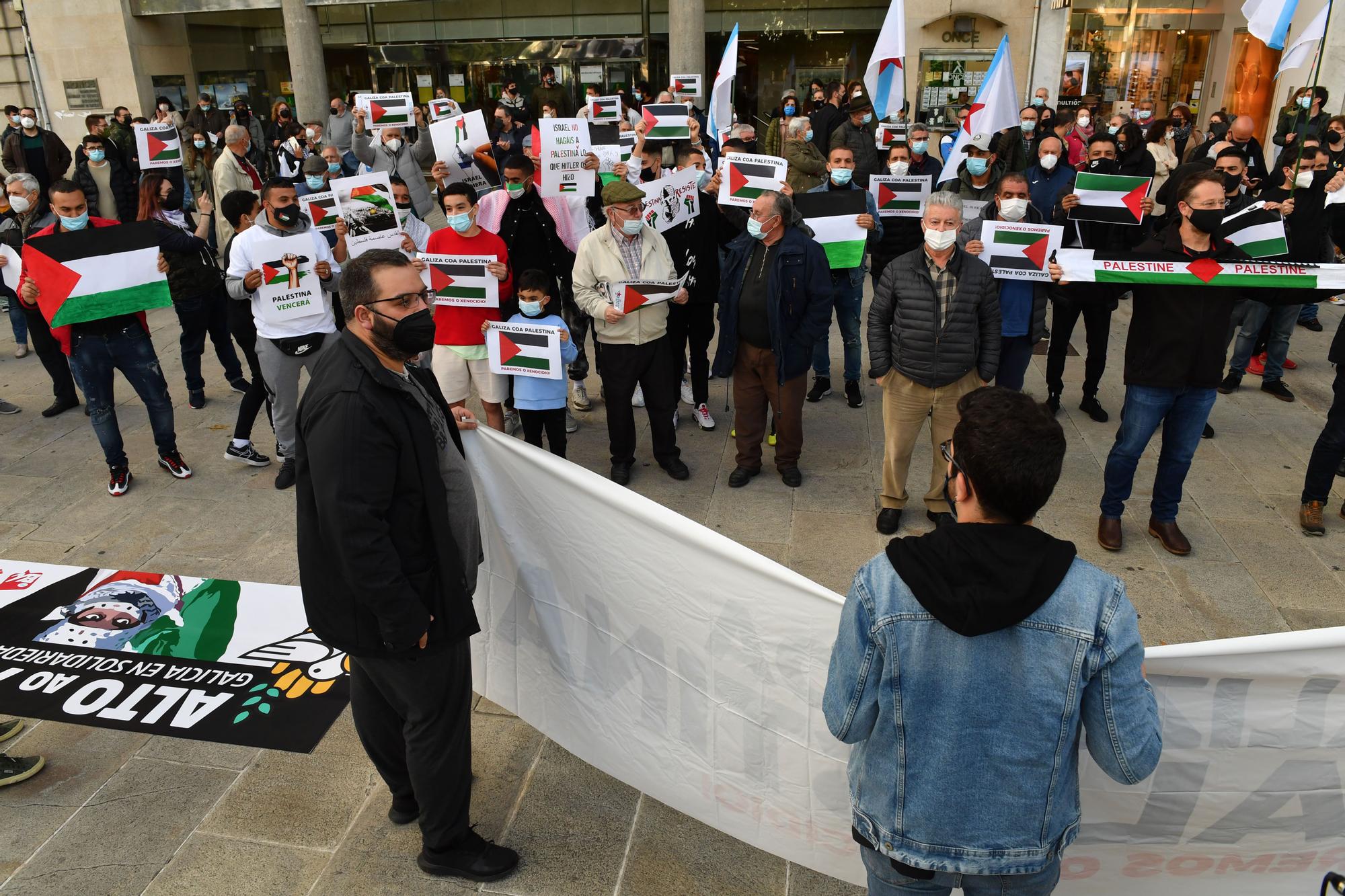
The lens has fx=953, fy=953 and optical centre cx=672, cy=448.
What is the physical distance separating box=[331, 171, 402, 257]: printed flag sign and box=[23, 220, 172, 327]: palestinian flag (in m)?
1.16

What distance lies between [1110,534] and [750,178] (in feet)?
10.4

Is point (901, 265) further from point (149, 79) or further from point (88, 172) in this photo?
point (149, 79)

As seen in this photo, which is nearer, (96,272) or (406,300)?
(406,300)

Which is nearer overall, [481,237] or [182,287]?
[481,237]

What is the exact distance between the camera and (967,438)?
6.22 feet

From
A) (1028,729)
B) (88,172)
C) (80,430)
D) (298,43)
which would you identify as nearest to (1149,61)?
(298,43)

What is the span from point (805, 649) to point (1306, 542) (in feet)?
14.1

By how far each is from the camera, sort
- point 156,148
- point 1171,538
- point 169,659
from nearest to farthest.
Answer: point 169,659, point 1171,538, point 156,148

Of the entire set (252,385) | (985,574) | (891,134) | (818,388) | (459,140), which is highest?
(459,140)

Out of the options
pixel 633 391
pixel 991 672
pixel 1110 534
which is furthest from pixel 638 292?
pixel 991 672

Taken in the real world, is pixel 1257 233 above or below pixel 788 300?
above

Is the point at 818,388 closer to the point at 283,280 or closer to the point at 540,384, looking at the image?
the point at 540,384

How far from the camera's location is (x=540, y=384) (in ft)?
19.1

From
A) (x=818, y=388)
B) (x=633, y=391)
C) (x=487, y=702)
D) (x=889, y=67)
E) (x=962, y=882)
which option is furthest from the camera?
(x=889, y=67)
